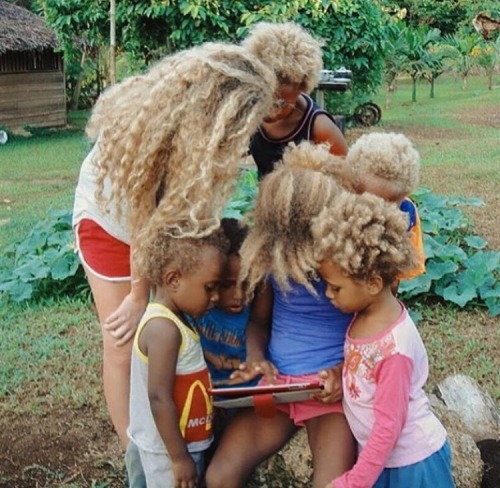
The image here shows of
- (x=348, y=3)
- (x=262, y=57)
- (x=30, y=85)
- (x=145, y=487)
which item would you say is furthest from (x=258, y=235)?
(x=30, y=85)

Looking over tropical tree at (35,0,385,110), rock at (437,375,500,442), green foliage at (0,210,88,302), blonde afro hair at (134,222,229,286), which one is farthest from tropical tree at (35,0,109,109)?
blonde afro hair at (134,222,229,286)

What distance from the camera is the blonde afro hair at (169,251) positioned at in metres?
2.45

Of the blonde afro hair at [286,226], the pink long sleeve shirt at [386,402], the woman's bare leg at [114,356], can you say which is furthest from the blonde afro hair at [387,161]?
the woman's bare leg at [114,356]

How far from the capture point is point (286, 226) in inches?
91.8

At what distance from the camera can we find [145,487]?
9.37 feet

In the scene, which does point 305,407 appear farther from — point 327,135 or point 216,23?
point 216,23

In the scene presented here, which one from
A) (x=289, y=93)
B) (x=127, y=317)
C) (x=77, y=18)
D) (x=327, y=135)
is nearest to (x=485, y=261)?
(x=327, y=135)

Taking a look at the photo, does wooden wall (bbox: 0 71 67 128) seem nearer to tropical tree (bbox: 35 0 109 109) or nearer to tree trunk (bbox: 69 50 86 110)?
tree trunk (bbox: 69 50 86 110)

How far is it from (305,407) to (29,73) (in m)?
19.3

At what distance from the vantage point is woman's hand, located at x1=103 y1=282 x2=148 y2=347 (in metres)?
2.85

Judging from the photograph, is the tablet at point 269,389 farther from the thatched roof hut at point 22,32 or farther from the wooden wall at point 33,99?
the wooden wall at point 33,99

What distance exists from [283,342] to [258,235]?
0.34 m

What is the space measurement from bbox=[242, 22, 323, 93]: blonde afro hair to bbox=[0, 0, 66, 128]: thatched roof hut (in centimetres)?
1704

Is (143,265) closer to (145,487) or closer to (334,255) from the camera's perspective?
(334,255)
